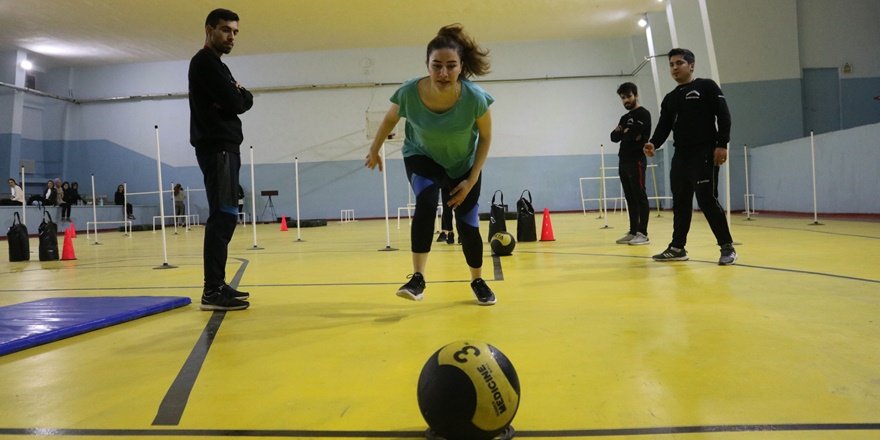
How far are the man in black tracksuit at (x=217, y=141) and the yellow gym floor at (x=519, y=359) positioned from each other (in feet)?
0.73

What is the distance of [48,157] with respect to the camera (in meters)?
20.7

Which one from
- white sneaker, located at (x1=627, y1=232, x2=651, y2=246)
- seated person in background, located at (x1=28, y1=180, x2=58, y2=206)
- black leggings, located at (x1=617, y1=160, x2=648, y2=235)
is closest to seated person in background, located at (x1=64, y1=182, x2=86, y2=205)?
seated person in background, located at (x1=28, y1=180, x2=58, y2=206)

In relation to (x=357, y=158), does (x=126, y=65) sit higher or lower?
higher

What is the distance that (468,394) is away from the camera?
1.30m

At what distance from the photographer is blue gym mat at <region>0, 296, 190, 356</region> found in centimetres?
238

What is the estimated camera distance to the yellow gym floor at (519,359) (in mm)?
1436

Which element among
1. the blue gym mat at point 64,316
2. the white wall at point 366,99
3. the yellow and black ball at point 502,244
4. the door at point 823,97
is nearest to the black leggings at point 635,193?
the yellow and black ball at point 502,244

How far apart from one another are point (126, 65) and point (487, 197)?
13577mm

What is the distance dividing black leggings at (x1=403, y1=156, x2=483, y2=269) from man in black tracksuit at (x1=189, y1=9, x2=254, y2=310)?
3.17 feet

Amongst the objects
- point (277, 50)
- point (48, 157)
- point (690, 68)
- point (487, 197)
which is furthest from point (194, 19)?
point (690, 68)

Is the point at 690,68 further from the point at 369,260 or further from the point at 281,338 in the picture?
the point at 281,338

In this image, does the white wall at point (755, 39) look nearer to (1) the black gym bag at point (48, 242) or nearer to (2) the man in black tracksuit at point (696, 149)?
(2) the man in black tracksuit at point (696, 149)

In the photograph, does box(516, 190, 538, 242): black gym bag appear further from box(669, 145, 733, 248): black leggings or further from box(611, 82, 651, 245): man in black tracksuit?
box(669, 145, 733, 248): black leggings

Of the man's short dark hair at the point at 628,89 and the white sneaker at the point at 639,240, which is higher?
the man's short dark hair at the point at 628,89
